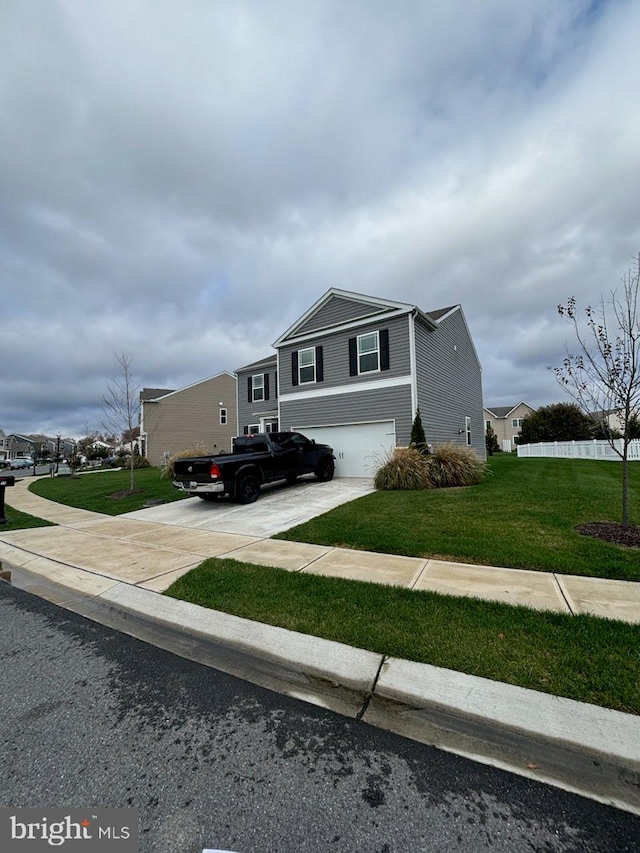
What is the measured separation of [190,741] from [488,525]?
5.49 metres

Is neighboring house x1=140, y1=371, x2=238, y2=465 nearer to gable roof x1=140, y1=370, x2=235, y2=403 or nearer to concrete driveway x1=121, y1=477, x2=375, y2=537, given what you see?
gable roof x1=140, y1=370, x2=235, y2=403

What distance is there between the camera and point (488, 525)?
6355 millimetres

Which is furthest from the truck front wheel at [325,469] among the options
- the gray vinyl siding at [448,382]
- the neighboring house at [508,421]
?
the neighboring house at [508,421]

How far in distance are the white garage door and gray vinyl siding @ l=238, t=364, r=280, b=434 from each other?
17.8ft

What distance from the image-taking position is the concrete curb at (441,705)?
198 cm

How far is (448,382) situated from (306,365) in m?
6.17

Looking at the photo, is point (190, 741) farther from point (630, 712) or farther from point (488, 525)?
point (488, 525)

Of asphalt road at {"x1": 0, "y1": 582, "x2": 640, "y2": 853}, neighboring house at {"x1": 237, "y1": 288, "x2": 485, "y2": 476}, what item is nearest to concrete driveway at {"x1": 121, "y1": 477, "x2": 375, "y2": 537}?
neighboring house at {"x1": 237, "y1": 288, "x2": 485, "y2": 476}

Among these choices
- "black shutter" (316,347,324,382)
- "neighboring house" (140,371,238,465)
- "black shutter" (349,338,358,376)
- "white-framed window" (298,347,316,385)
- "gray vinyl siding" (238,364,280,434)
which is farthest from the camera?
"neighboring house" (140,371,238,465)

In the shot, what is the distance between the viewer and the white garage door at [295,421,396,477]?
44.8 ft

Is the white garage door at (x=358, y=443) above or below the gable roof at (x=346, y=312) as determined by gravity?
below

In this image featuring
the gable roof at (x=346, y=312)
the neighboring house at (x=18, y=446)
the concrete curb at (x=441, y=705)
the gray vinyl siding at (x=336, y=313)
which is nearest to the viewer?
the concrete curb at (x=441, y=705)

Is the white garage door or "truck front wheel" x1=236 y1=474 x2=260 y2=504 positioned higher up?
the white garage door

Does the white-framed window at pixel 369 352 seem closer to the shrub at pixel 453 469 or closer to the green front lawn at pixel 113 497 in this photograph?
the shrub at pixel 453 469
